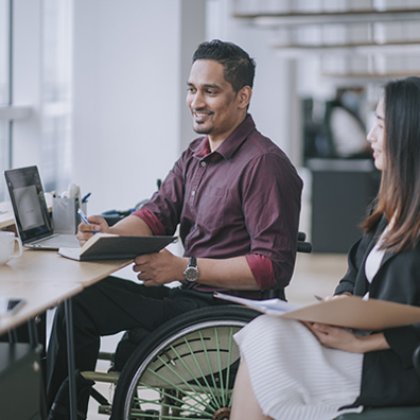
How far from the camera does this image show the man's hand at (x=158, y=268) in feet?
9.77

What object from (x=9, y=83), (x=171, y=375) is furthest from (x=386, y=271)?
(x=9, y=83)

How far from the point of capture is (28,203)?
327 cm

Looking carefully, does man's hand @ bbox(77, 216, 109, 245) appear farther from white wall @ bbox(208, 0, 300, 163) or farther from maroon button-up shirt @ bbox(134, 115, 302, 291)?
white wall @ bbox(208, 0, 300, 163)

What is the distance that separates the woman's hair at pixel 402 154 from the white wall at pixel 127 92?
253cm

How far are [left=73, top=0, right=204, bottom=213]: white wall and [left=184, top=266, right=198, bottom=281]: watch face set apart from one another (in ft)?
6.95

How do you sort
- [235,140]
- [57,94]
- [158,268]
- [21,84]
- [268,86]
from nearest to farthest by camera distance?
[158,268] → [235,140] → [21,84] → [57,94] → [268,86]

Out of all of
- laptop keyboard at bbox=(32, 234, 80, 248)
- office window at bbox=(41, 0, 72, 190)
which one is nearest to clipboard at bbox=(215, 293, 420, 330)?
laptop keyboard at bbox=(32, 234, 80, 248)

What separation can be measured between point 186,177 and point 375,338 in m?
1.12

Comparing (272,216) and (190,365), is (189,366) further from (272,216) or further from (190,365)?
(272,216)

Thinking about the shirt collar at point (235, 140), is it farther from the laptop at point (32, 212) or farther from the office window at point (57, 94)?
the office window at point (57, 94)

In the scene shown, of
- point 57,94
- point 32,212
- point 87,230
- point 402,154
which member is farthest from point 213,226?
point 57,94

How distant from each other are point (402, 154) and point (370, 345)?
0.49 m

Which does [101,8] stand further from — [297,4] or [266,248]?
[297,4]

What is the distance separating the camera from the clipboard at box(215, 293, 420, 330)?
2.35 m
